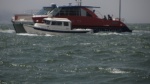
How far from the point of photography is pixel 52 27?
153ft

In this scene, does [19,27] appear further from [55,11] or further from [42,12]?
[55,11]

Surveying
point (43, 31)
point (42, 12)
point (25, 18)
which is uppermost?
point (42, 12)

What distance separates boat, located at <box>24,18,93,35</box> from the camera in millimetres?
46531

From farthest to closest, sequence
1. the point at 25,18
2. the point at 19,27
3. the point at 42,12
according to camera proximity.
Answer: the point at 25,18
the point at 42,12
the point at 19,27

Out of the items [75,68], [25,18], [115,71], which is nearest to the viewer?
[115,71]

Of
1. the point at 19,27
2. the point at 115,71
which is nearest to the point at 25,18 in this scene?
the point at 19,27

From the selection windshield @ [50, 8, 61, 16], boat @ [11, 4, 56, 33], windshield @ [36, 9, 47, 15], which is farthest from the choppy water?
windshield @ [36, 9, 47, 15]

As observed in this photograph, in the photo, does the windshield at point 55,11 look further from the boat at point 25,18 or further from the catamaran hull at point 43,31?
the catamaran hull at point 43,31

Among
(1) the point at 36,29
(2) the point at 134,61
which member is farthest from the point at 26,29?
(2) the point at 134,61

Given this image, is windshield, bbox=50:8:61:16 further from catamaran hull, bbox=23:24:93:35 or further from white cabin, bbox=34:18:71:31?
catamaran hull, bbox=23:24:93:35

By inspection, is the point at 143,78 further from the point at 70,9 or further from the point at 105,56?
the point at 70,9

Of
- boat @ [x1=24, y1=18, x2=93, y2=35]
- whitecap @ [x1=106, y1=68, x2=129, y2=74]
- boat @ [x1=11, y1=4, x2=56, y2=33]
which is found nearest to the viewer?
whitecap @ [x1=106, y1=68, x2=129, y2=74]

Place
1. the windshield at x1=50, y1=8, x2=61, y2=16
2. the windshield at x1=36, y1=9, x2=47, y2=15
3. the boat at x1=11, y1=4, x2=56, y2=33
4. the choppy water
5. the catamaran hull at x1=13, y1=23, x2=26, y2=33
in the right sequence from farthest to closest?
the windshield at x1=36, y1=9, x2=47, y2=15
the windshield at x1=50, y1=8, x2=61, y2=16
the boat at x1=11, y1=4, x2=56, y2=33
the catamaran hull at x1=13, y1=23, x2=26, y2=33
the choppy water

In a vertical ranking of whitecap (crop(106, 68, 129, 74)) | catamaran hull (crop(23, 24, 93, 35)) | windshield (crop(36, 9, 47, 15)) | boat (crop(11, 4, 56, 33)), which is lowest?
catamaran hull (crop(23, 24, 93, 35))
